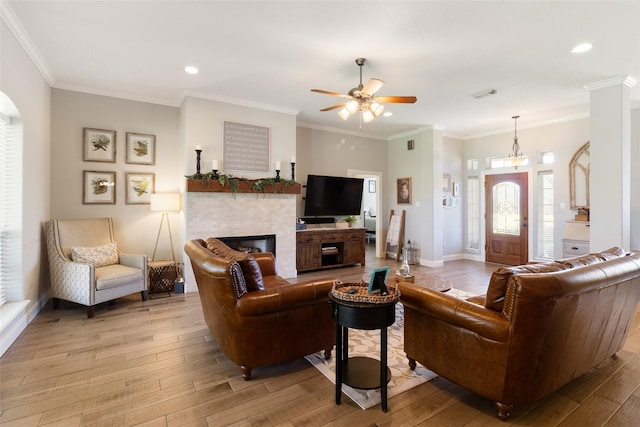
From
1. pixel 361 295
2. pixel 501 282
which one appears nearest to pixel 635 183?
pixel 501 282

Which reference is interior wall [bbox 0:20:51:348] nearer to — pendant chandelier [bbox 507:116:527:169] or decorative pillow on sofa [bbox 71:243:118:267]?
decorative pillow on sofa [bbox 71:243:118:267]

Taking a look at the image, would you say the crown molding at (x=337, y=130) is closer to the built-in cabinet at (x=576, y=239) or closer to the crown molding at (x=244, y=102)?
the crown molding at (x=244, y=102)

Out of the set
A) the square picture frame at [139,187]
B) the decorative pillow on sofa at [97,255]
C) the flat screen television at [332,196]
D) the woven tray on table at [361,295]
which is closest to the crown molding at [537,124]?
the flat screen television at [332,196]

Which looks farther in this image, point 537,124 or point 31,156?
point 537,124

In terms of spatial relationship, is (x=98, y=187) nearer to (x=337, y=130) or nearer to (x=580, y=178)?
Answer: (x=337, y=130)

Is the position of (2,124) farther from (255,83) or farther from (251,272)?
(251,272)

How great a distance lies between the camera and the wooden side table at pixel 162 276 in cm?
434

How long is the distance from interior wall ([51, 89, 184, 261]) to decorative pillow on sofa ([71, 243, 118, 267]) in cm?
57

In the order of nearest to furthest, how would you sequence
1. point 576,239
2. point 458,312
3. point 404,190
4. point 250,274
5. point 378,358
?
1. point 458,312
2. point 250,274
3. point 378,358
4. point 576,239
5. point 404,190

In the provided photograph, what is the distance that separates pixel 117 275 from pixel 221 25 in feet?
9.90

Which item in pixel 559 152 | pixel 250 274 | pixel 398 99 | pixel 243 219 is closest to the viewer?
pixel 250 274

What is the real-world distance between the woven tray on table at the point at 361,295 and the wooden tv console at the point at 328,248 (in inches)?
141

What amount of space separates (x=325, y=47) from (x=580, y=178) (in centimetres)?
523

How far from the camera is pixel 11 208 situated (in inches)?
122
